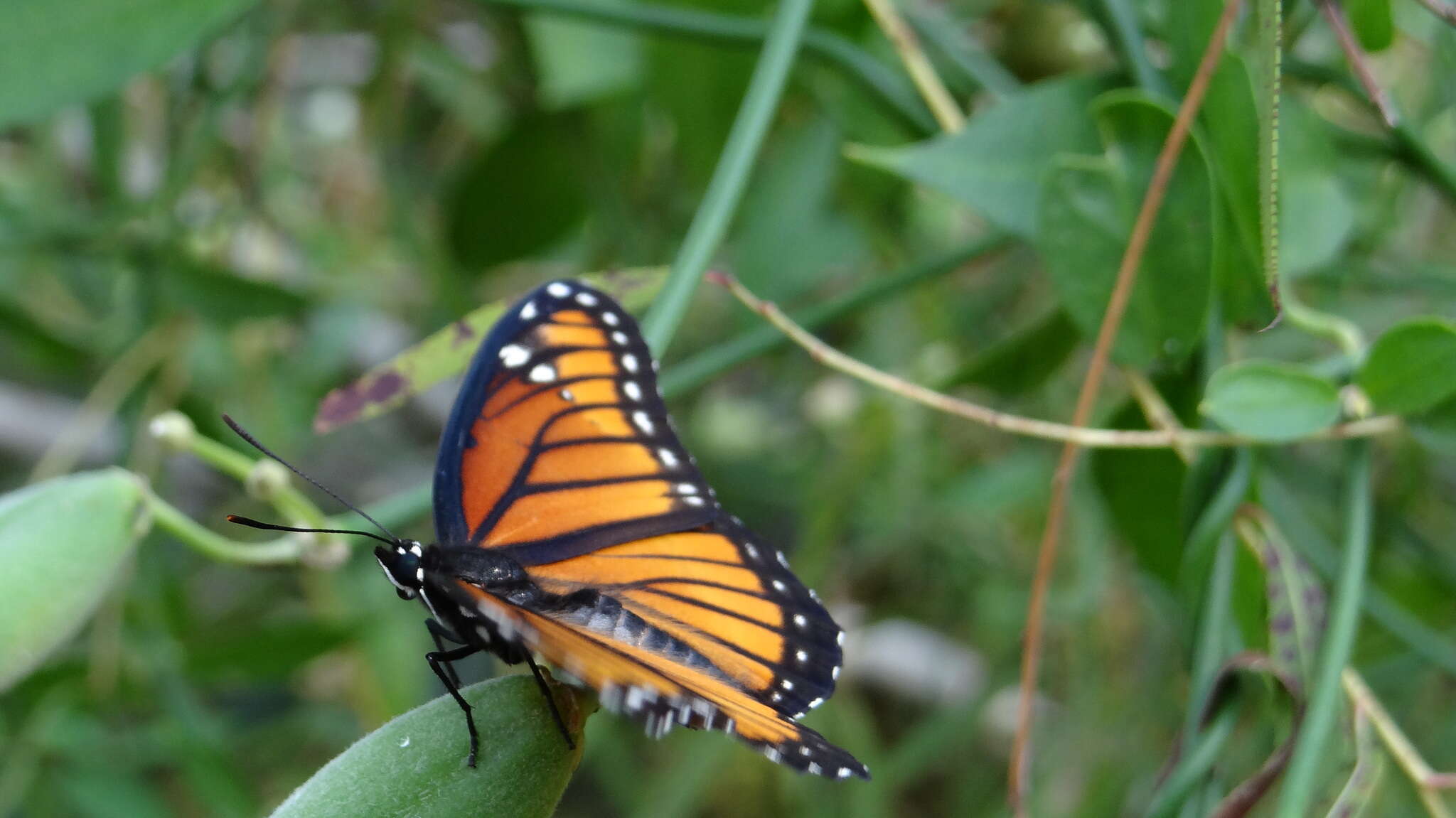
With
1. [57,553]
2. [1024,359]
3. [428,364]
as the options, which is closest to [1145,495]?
[1024,359]

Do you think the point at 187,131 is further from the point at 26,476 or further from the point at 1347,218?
the point at 1347,218

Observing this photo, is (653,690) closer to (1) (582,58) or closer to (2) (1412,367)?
(2) (1412,367)

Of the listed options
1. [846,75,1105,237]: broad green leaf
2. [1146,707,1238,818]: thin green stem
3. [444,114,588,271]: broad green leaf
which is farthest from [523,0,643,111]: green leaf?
[1146,707,1238,818]: thin green stem

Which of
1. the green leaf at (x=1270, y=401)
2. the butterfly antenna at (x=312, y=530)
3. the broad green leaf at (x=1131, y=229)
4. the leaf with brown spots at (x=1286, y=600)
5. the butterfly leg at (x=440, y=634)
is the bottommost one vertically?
the butterfly leg at (x=440, y=634)

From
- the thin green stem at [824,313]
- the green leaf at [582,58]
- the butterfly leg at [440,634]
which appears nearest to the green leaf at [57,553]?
the butterfly leg at [440,634]

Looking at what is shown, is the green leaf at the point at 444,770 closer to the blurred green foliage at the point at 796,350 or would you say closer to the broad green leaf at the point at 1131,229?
the blurred green foliage at the point at 796,350

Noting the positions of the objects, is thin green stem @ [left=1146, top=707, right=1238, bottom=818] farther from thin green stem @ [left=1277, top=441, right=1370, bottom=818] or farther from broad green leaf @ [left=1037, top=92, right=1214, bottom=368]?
broad green leaf @ [left=1037, top=92, right=1214, bottom=368]
